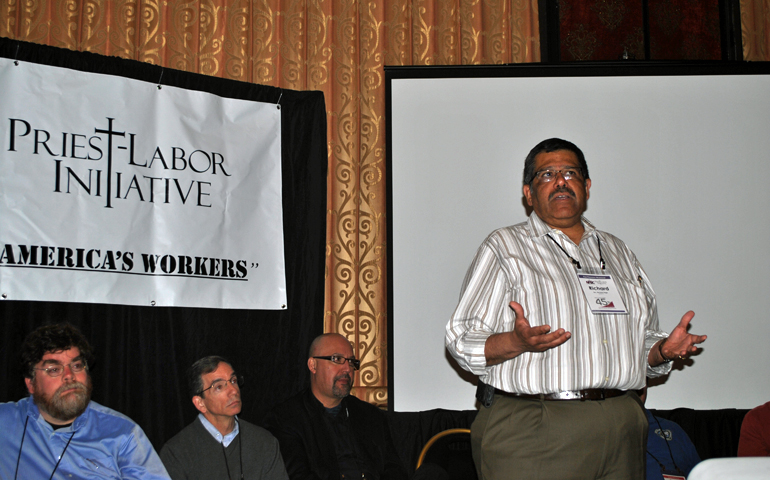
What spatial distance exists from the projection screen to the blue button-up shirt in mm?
1271

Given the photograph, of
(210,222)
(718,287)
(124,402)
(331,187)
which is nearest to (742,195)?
(718,287)

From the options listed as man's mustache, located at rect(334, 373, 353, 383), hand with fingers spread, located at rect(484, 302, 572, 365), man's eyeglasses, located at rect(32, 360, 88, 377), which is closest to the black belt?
hand with fingers spread, located at rect(484, 302, 572, 365)

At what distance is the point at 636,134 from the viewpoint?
3391 millimetres

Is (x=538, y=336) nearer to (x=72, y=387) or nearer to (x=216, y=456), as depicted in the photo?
(x=216, y=456)

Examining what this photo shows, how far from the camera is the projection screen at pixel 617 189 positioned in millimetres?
3219

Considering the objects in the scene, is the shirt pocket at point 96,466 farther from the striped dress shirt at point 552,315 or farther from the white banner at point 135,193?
the striped dress shirt at point 552,315

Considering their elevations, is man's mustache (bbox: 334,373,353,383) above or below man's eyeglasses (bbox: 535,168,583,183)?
below

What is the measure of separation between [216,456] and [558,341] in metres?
1.62

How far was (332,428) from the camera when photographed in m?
2.93

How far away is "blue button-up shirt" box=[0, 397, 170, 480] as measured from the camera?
2.24 meters

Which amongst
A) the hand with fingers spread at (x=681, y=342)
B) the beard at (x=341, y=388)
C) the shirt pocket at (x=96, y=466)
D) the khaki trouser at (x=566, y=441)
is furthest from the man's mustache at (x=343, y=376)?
the hand with fingers spread at (x=681, y=342)

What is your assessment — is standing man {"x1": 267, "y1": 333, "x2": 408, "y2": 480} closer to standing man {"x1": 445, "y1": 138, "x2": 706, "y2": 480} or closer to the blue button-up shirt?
the blue button-up shirt

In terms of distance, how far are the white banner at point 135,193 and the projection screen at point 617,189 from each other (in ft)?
2.40

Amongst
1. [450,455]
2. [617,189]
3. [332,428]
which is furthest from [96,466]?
[617,189]
